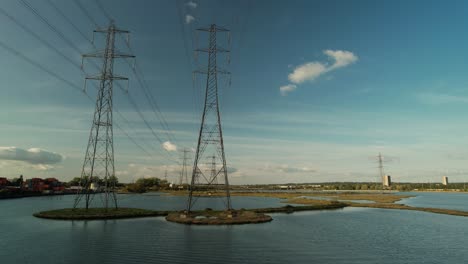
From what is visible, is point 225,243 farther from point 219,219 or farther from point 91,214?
point 91,214

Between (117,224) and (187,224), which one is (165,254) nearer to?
(187,224)

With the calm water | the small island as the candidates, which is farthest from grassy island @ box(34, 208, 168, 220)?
the small island

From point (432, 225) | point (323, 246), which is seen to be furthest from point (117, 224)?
point (432, 225)

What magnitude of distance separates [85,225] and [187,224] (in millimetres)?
21072

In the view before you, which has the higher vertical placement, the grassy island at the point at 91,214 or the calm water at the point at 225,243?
the grassy island at the point at 91,214

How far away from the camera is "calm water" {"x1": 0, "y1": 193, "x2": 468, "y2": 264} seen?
37656 mm

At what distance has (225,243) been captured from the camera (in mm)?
44938

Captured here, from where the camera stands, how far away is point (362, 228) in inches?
2515

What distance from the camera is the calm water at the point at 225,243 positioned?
3766cm

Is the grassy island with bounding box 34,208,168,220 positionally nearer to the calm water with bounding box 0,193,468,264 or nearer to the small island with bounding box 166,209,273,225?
the calm water with bounding box 0,193,468,264

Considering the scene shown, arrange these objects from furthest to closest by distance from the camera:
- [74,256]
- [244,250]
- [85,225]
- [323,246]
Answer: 1. [85,225]
2. [323,246]
3. [244,250]
4. [74,256]

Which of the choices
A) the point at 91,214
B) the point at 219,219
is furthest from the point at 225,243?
the point at 91,214

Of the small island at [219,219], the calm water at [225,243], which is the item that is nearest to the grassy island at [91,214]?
the calm water at [225,243]

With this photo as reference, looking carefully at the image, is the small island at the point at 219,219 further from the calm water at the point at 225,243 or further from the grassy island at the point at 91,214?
the grassy island at the point at 91,214
